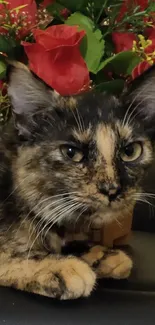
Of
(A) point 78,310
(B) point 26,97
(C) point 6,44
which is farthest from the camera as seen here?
(C) point 6,44

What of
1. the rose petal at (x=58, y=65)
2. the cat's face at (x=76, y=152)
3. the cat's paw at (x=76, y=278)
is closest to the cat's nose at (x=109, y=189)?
the cat's face at (x=76, y=152)

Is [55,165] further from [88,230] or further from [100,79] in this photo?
[100,79]

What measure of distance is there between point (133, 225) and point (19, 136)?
416mm

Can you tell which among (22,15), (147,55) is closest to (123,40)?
(147,55)

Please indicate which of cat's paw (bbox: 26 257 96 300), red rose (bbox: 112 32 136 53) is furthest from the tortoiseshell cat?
red rose (bbox: 112 32 136 53)

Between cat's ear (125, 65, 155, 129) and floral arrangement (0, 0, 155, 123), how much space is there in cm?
6

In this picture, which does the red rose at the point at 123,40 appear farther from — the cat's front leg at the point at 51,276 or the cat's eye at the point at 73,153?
the cat's front leg at the point at 51,276

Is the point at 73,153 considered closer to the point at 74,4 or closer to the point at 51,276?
the point at 51,276

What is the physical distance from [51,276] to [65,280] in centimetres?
3

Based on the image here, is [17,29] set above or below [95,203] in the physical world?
above

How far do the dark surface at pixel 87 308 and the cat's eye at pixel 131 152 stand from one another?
22 centimetres

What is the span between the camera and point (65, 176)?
876 millimetres

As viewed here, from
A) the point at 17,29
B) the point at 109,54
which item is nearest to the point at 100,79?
the point at 109,54

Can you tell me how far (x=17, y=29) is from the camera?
1014 mm
